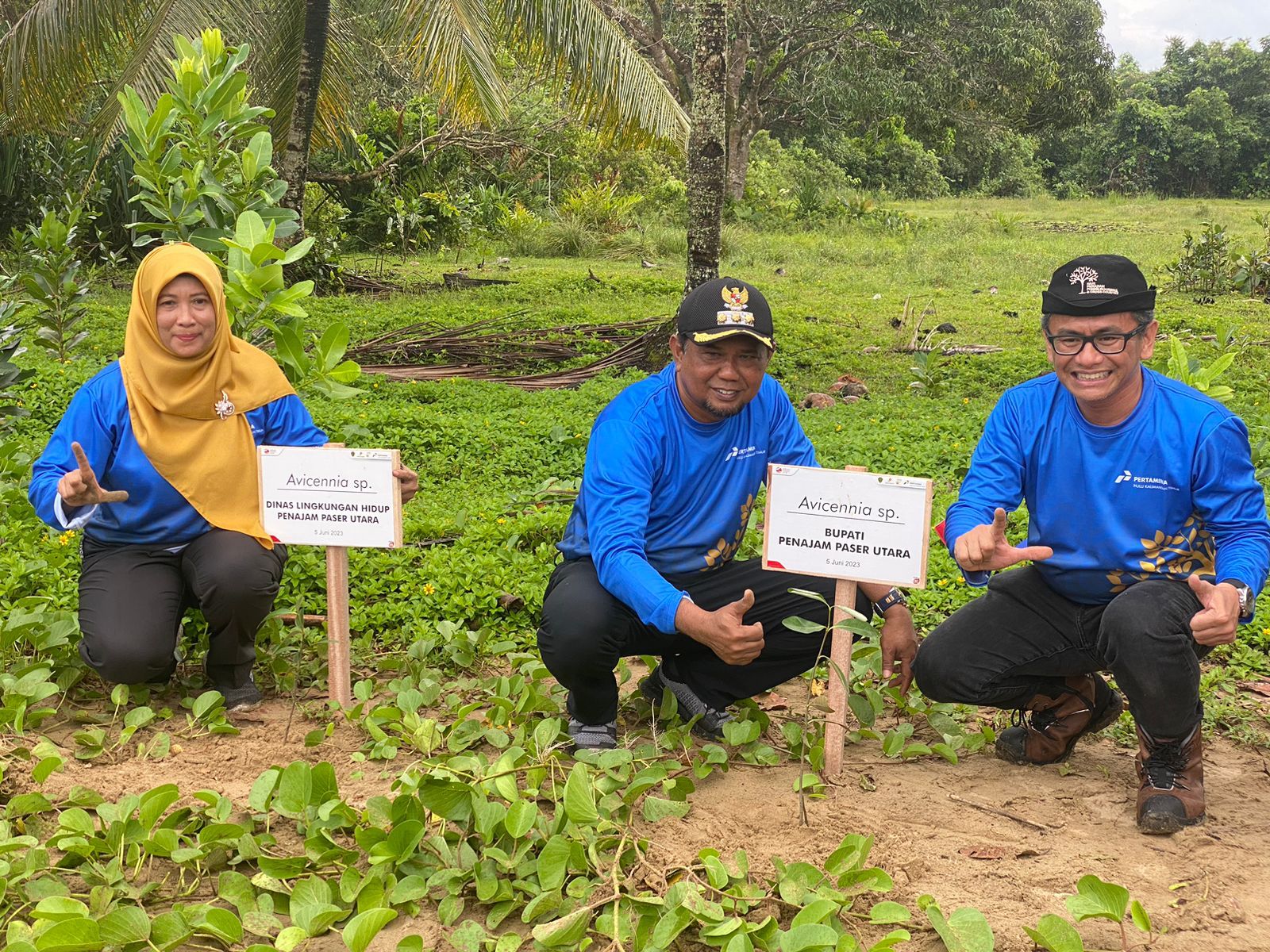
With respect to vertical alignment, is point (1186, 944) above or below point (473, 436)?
below

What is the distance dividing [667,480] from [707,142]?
17.3ft

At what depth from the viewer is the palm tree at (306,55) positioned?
899cm

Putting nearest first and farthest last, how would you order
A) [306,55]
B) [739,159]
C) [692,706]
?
[692,706]
[306,55]
[739,159]

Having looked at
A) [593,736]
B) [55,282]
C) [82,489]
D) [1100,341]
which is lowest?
[593,736]

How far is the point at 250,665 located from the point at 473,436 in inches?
115

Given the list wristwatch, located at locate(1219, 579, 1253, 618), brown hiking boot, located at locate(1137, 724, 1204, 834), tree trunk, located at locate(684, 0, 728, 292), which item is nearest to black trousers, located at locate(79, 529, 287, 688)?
brown hiking boot, located at locate(1137, 724, 1204, 834)

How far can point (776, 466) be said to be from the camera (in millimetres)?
2959

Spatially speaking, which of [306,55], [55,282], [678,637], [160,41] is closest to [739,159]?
[306,55]

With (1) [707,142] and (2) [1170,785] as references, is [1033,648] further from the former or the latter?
(1) [707,142]

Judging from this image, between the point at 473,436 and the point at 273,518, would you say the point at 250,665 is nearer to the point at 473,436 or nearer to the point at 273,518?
the point at 273,518

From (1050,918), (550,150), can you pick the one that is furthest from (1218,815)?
(550,150)

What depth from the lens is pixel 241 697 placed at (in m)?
3.50

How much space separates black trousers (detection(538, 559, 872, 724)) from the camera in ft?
10.1

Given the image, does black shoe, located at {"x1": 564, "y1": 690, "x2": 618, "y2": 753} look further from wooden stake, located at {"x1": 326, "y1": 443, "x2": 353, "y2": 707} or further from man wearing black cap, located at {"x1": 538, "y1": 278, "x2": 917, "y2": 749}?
wooden stake, located at {"x1": 326, "y1": 443, "x2": 353, "y2": 707}
